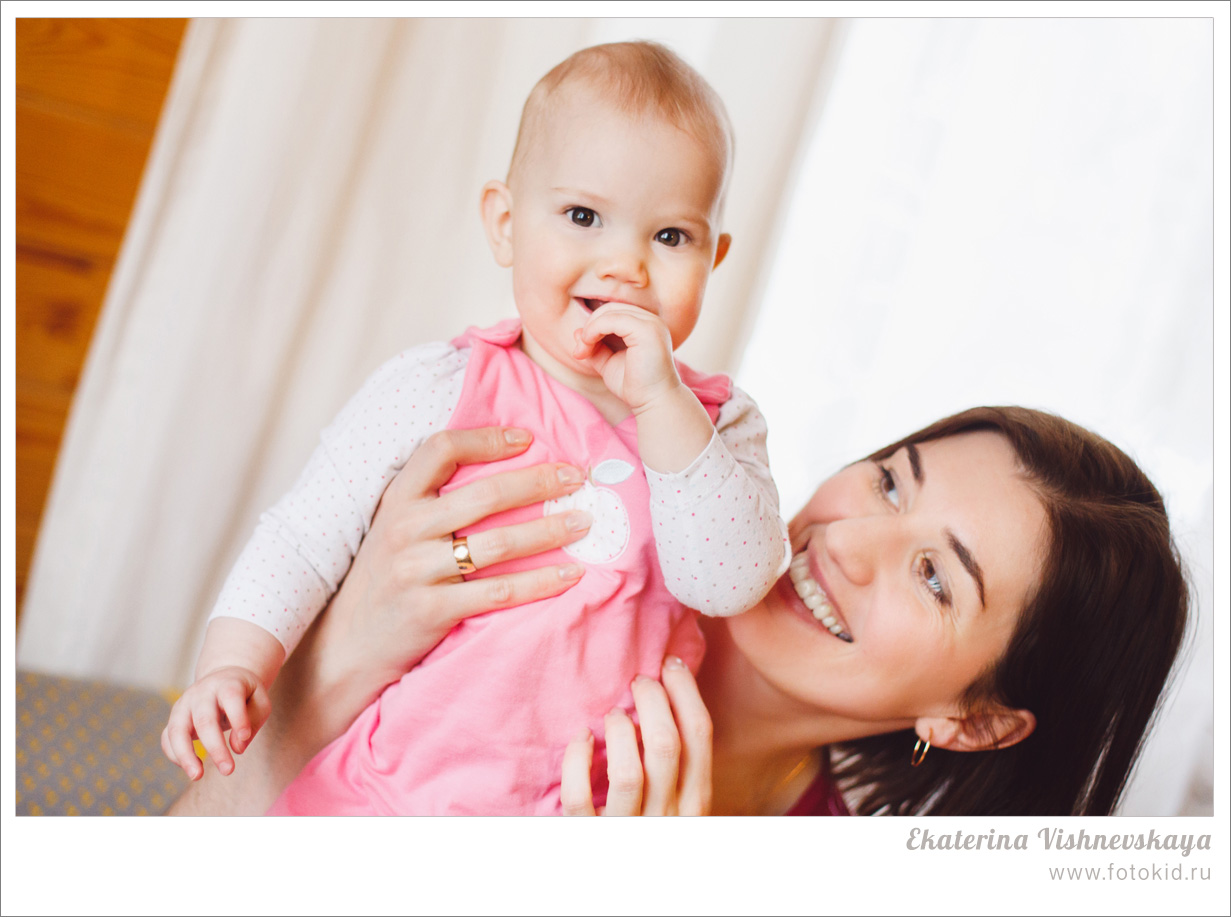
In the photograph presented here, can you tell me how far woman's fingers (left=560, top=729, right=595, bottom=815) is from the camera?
31.2 inches

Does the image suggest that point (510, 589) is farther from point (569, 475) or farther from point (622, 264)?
point (622, 264)

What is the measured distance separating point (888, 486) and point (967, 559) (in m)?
0.12

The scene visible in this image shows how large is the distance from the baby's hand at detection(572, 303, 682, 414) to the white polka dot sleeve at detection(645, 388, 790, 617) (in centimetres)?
7

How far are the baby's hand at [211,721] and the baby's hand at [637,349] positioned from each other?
409mm

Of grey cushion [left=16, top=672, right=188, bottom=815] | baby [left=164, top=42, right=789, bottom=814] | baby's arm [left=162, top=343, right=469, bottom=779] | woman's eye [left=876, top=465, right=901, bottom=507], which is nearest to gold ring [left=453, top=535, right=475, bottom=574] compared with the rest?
baby [left=164, top=42, right=789, bottom=814]

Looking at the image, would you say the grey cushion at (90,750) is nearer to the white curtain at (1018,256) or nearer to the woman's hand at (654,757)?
the woman's hand at (654,757)

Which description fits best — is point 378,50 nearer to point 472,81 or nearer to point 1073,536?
point 472,81

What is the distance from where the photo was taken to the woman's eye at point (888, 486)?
0.98 m

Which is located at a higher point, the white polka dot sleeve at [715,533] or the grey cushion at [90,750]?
the white polka dot sleeve at [715,533]

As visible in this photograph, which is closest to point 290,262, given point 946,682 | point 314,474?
point 314,474

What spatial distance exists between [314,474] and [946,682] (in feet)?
2.35

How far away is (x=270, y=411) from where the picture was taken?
1.38m

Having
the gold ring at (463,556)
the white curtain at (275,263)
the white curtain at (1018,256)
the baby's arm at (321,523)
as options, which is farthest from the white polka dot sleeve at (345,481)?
the white curtain at (1018,256)

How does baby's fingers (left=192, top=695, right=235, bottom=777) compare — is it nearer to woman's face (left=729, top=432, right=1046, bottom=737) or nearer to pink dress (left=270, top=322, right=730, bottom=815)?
pink dress (left=270, top=322, right=730, bottom=815)
